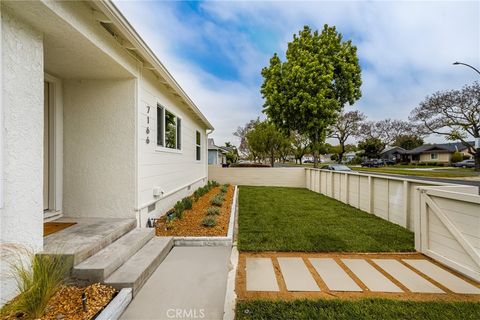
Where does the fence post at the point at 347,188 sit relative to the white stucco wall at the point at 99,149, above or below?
below

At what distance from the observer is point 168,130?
22.3ft

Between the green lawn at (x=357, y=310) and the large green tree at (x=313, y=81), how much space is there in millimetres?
12285

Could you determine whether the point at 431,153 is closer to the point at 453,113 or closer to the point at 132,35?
the point at 453,113

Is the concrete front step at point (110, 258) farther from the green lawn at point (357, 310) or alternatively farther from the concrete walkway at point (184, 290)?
the green lawn at point (357, 310)

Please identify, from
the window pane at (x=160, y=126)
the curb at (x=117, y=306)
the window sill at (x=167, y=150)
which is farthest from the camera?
the window pane at (x=160, y=126)

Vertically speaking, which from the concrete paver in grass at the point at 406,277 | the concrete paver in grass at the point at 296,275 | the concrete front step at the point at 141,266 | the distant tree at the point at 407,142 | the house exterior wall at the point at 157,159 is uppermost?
the distant tree at the point at 407,142

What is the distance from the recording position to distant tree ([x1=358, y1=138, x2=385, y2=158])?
48.1 metres

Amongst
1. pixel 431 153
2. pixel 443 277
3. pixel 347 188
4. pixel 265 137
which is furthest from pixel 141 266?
pixel 431 153

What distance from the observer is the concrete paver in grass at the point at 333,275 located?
2.98 meters

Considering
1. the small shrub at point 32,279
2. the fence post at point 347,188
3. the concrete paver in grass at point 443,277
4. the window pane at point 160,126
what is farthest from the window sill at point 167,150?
the fence post at point 347,188

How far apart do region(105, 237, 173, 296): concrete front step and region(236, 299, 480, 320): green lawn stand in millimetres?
1335

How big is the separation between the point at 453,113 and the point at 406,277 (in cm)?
3446

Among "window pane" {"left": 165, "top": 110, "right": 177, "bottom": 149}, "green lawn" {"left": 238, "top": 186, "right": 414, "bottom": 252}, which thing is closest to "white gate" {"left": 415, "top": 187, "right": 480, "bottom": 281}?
"green lawn" {"left": 238, "top": 186, "right": 414, "bottom": 252}

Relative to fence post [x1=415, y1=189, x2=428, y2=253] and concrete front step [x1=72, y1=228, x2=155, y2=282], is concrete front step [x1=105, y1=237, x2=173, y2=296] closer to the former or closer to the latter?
concrete front step [x1=72, y1=228, x2=155, y2=282]
